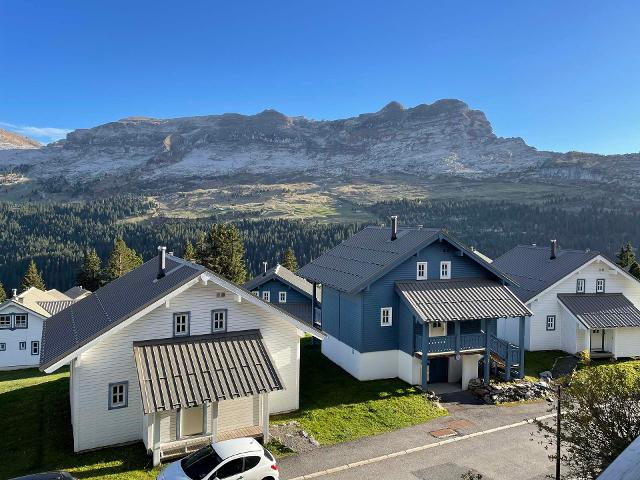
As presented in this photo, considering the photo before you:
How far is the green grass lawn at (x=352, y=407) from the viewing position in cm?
2391

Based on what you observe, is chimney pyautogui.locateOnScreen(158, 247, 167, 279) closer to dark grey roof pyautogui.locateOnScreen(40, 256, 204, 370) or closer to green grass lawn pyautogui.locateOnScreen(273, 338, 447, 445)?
dark grey roof pyautogui.locateOnScreen(40, 256, 204, 370)

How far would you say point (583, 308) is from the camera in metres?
38.6

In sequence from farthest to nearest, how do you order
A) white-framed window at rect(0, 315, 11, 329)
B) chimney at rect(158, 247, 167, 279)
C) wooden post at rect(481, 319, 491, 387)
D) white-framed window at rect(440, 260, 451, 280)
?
white-framed window at rect(0, 315, 11, 329) → white-framed window at rect(440, 260, 451, 280) → wooden post at rect(481, 319, 491, 387) → chimney at rect(158, 247, 167, 279)

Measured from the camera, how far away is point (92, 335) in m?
20.8

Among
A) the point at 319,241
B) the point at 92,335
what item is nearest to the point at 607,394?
the point at 92,335

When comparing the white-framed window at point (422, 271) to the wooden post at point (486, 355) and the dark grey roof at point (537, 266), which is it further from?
the dark grey roof at point (537, 266)

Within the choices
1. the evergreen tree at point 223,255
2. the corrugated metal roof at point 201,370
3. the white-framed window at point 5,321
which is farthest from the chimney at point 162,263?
the evergreen tree at point 223,255

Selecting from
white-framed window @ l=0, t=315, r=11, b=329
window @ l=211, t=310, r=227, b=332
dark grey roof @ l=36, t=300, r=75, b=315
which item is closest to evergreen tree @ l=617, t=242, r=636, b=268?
window @ l=211, t=310, r=227, b=332

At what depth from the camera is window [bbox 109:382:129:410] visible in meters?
21.5

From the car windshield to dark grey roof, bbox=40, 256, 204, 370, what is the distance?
274 inches

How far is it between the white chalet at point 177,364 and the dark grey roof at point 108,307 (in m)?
0.11

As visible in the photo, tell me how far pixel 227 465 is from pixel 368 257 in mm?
20088

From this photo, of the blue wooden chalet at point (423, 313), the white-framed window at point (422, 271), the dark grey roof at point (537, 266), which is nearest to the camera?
the blue wooden chalet at point (423, 313)

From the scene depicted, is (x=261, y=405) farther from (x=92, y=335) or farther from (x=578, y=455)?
(x=578, y=455)
